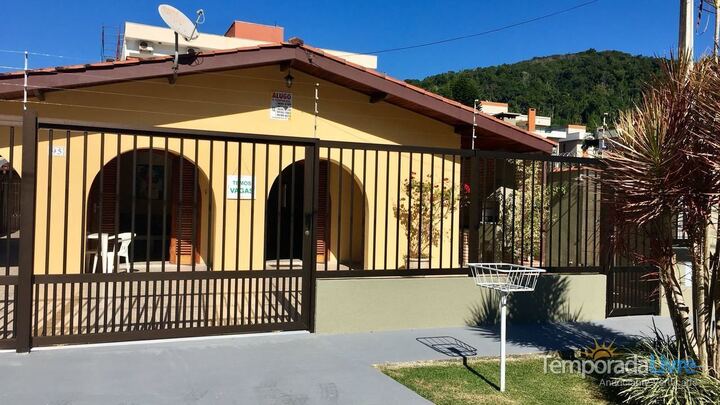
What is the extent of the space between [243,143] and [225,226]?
5.55ft

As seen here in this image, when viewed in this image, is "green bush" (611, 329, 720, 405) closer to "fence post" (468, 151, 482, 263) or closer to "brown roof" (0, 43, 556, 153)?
"fence post" (468, 151, 482, 263)

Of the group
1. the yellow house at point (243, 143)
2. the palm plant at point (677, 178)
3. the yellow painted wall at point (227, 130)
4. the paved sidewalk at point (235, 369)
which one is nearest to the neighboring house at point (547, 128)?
the yellow house at point (243, 143)

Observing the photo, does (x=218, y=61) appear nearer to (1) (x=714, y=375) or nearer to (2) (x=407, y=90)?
(2) (x=407, y=90)

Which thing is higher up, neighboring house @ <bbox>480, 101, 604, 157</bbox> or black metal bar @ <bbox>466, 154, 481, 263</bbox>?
neighboring house @ <bbox>480, 101, 604, 157</bbox>

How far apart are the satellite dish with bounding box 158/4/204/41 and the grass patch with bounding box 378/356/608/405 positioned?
208 inches

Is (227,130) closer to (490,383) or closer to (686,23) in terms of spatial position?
(490,383)

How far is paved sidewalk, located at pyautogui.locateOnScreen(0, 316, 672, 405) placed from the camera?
4.22m

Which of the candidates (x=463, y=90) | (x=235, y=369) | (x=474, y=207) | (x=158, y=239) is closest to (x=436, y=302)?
(x=474, y=207)

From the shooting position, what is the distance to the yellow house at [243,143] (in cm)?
727

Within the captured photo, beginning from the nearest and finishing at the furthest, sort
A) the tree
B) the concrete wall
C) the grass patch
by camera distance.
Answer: the grass patch < the concrete wall < the tree

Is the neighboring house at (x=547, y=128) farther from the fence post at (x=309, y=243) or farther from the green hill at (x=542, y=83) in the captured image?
the fence post at (x=309, y=243)

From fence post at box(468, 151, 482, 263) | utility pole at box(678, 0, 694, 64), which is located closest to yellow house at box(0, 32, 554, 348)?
fence post at box(468, 151, 482, 263)

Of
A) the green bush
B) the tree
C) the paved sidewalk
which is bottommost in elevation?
the paved sidewalk

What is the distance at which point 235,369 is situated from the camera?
4.88 meters
